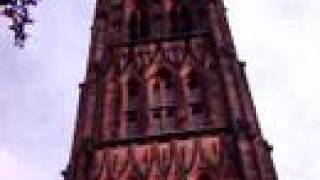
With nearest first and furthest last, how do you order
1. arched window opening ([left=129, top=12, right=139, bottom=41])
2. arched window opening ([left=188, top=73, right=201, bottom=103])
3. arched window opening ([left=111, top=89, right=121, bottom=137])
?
arched window opening ([left=111, top=89, right=121, bottom=137]) < arched window opening ([left=188, top=73, right=201, bottom=103]) < arched window opening ([left=129, top=12, right=139, bottom=41])

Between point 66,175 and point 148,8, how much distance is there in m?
10.6

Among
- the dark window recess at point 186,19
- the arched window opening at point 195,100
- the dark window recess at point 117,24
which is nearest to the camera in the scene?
the arched window opening at point 195,100

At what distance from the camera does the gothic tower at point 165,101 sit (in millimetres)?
18609

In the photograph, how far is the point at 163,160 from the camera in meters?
18.8

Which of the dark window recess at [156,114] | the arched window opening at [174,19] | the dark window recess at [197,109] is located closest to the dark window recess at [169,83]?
the dark window recess at [156,114]

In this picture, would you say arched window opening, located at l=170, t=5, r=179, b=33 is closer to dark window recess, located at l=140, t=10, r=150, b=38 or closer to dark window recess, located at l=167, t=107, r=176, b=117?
dark window recess, located at l=140, t=10, r=150, b=38

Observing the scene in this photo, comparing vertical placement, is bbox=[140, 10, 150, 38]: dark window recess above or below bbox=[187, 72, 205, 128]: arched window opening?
above

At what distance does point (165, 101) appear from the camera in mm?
22047

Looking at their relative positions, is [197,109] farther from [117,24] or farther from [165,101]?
[117,24]

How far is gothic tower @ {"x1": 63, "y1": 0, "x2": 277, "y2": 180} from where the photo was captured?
18.6 meters

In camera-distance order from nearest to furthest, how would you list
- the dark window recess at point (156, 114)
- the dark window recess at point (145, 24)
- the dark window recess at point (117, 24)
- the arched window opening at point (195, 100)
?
1. the arched window opening at point (195, 100)
2. the dark window recess at point (156, 114)
3. the dark window recess at point (145, 24)
4. the dark window recess at point (117, 24)

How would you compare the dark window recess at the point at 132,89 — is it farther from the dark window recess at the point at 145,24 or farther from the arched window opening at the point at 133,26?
the dark window recess at the point at 145,24

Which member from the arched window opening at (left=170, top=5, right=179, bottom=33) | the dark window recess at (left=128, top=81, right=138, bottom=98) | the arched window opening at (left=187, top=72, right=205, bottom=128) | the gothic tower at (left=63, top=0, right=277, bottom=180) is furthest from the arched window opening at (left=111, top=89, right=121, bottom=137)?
the arched window opening at (left=170, top=5, right=179, bottom=33)

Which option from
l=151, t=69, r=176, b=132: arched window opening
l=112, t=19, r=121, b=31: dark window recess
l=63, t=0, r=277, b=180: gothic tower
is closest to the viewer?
l=63, t=0, r=277, b=180: gothic tower
